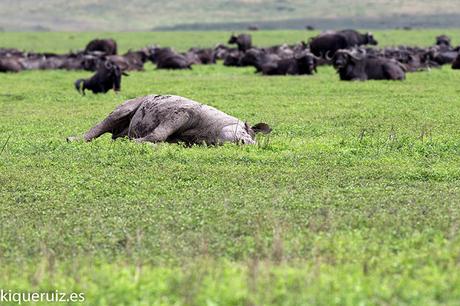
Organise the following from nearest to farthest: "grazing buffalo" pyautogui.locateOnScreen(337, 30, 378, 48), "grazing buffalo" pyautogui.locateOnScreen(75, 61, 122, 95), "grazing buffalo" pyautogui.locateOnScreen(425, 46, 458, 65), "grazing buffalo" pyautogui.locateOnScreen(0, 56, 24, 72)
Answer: "grazing buffalo" pyautogui.locateOnScreen(75, 61, 122, 95) → "grazing buffalo" pyautogui.locateOnScreen(0, 56, 24, 72) → "grazing buffalo" pyautogui.locateOnScreen(425, 46, 458, 65) → "grazing buffalo" pyautogui.locateOnScreen(337, 30, 378, 48)

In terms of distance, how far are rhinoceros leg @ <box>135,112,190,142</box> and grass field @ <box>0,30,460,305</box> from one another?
0.43 metres

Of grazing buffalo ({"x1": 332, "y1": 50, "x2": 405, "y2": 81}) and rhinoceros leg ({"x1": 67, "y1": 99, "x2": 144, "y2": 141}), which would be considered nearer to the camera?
rhinoceros leg ({"x1": 67, "y1": 99, "x2": 144, "y2": 141})

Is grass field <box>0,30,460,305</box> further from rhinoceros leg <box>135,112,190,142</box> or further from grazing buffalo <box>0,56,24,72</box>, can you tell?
grazing buffalo <box>0,56,24,72</box>

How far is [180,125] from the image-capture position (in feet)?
45.9

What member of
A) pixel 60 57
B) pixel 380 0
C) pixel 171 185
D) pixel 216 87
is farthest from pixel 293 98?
pixel 380 0

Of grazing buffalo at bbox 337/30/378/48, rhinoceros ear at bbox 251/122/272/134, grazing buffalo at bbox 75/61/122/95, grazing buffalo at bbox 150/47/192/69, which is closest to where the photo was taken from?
rhinoceros ear at bbox 251/122/272/134

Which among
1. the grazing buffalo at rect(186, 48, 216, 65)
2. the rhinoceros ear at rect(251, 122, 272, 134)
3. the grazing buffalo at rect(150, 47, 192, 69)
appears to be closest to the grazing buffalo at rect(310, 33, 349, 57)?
the grazing buffalo at rect(186, 48, 216, 65)

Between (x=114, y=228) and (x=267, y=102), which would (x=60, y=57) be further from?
(x=114, y=228)

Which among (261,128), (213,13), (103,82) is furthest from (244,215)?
(213,13)

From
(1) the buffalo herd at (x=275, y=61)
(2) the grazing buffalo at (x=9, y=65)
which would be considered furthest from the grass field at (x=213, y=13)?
(2) the grazing buffalo at (x=9, y=65)

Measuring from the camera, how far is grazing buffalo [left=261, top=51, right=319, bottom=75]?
31.8 m

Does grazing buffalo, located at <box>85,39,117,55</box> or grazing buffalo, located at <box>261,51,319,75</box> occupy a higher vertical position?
grazing buffalo, located at <box>261,51,319,75</box>

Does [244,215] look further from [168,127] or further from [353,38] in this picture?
[353,38]

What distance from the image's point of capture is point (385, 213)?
379 inches
